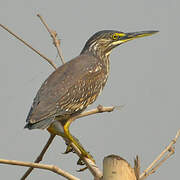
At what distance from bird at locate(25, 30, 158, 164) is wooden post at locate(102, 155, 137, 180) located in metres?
1.01

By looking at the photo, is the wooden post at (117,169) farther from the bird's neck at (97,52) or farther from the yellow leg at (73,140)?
the bird's neck at (97,52)

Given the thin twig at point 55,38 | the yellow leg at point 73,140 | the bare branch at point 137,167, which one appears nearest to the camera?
the bare branch at point 137,167

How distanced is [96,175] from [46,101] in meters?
1.33

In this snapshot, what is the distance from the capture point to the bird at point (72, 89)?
3811mm

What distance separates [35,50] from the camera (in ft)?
12.9

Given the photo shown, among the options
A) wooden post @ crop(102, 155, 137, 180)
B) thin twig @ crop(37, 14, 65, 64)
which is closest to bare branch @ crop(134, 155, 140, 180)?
wooden post @ crop(102, 155, 137, 180)

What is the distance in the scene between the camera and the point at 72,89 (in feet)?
13.6

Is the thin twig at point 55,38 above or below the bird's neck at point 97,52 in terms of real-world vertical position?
above

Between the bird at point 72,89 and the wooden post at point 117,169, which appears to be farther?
the bird at point 72,89

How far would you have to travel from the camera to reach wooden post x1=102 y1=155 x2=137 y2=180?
2541mm

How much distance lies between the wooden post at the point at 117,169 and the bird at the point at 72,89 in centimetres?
101

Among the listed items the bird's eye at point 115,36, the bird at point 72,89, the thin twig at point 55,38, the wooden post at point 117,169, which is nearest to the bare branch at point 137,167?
the wooden post at point 117,169

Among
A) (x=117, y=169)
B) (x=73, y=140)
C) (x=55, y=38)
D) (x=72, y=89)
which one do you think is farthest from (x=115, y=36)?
(x=117, y=169)

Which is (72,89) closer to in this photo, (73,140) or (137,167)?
(73,140)
